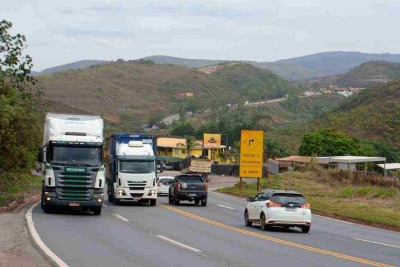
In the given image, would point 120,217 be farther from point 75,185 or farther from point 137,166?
point 137,166

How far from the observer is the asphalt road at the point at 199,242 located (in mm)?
17969

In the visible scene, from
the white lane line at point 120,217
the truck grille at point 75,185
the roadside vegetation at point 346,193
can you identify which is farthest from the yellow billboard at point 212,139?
the truck grille at point 75,185

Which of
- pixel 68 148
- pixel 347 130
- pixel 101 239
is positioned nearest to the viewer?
pixel 101 239

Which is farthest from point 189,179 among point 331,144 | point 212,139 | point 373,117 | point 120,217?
point 212,139

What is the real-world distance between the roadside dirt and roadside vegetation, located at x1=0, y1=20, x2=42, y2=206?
29.2ft

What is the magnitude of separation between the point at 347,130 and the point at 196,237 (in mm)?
95491

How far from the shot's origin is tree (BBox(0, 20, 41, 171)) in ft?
132

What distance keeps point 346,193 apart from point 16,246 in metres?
37.9

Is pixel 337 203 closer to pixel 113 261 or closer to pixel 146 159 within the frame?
pixel 146 159

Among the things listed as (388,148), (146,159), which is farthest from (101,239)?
(388,148)

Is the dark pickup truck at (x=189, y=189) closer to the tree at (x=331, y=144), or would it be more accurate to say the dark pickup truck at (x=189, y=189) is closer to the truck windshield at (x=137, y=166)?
the truck windshield at (x=137, y=166)

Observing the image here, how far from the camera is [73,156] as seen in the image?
31.2 meters

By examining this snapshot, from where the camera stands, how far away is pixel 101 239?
2230 cm

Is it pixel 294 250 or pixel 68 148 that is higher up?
pixel 68 148
